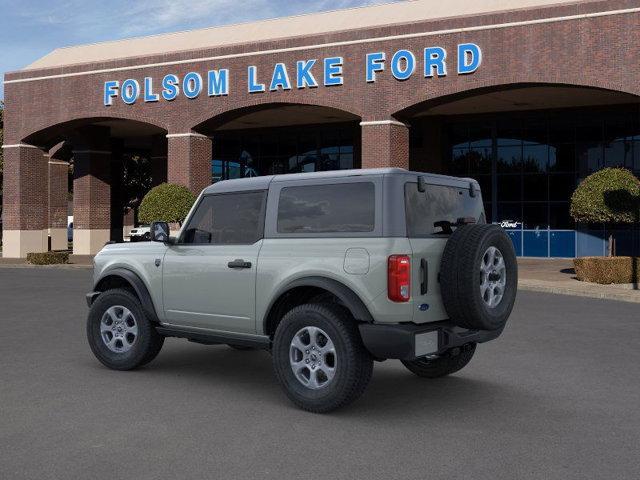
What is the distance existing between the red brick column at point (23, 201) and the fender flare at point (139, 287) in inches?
1131

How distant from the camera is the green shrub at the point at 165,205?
27750 millimetres

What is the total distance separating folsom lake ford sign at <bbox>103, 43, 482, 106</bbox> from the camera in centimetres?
2539

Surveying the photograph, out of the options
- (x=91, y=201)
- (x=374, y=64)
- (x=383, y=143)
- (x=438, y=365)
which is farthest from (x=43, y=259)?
(x=438, y=365)

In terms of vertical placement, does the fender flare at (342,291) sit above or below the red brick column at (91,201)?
below

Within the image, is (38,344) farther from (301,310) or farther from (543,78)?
(543,78)

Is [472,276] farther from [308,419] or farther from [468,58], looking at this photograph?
[468,58]

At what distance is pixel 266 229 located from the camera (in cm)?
709

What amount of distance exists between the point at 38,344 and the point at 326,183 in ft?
17.1

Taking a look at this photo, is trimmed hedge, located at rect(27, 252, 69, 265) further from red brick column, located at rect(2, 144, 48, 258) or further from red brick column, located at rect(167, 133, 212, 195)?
red brick column, located at rect(2, 144, 48, 258)

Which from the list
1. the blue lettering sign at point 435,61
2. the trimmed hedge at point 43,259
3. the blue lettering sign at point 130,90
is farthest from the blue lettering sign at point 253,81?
the trimmed hedge at point 43,259

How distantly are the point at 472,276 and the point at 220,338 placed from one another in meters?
2.60

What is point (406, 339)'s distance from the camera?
238 inches

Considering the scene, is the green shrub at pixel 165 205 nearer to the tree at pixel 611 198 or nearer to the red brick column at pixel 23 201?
the red brick column at pixel 23 201

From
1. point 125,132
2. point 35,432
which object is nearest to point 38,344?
point 35,432
